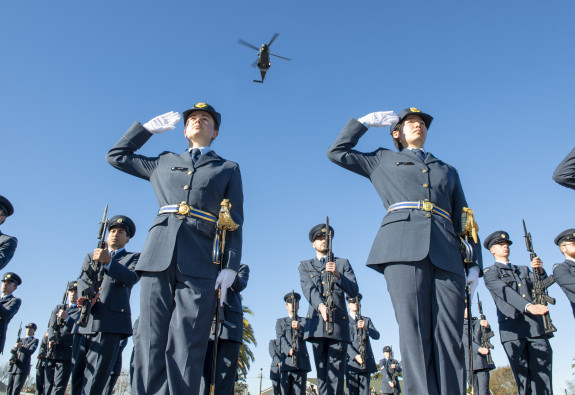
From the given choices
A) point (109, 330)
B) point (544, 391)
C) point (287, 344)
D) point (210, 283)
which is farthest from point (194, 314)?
point (287, 344)

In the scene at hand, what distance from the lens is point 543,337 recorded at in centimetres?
752

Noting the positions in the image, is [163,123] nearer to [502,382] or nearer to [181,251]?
[181,251]

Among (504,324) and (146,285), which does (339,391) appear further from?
(146,285)

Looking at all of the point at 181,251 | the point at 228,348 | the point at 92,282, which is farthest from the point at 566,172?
the point at 92,282

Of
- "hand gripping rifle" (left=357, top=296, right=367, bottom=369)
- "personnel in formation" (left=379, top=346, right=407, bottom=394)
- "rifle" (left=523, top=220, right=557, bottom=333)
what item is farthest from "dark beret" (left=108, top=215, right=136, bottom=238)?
"personnel in formation" (left=379, top=346, right=407, bottom=394)

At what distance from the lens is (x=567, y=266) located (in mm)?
7812

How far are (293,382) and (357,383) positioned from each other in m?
1.92

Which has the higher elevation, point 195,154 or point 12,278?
point 12,278

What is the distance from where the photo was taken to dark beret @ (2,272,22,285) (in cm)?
1055

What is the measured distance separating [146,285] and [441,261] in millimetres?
2478

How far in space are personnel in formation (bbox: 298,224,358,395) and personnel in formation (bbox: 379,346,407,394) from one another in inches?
411

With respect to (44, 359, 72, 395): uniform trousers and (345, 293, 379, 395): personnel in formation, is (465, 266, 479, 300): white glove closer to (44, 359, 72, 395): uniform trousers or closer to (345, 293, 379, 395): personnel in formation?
(44, 359, 72, 395): uniform trousers

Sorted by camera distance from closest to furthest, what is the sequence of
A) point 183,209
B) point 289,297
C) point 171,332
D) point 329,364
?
point 171,332 → point 183,209 → point 329,364 → point 289,297

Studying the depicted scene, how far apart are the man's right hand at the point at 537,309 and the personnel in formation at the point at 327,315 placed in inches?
108
